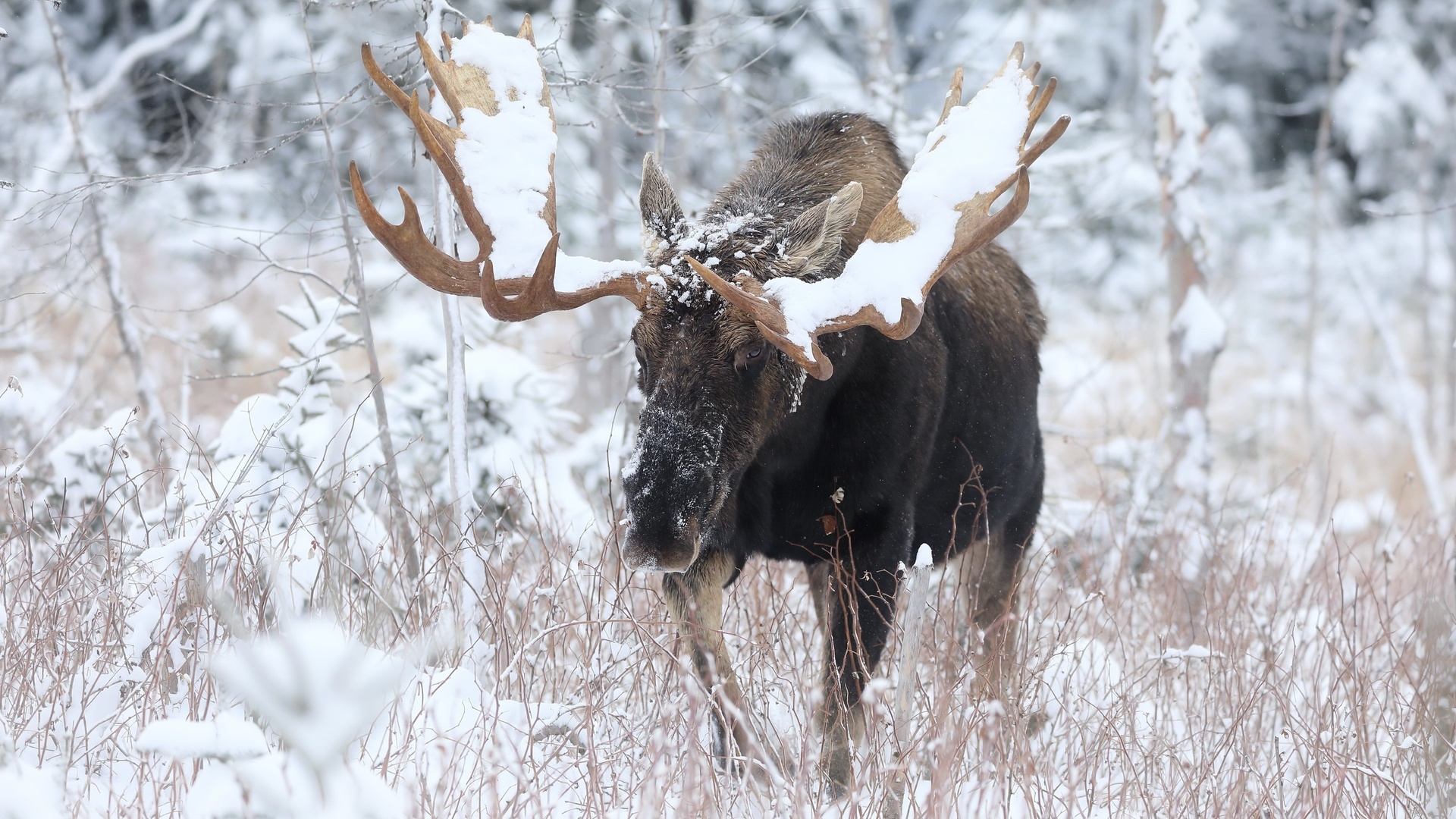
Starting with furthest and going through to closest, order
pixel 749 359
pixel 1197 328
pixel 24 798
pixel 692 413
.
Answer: pixel 1197 328, pixel 749 359, pixel 692 413, pixel 24 798

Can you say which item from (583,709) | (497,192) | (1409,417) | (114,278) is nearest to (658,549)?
(583,709)

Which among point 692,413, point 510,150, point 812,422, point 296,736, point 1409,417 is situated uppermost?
point 510,150

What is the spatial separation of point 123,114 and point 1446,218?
2310 cm

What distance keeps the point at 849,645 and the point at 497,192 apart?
1897 millimetres

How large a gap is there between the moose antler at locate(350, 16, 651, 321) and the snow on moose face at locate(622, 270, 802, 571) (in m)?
0.18

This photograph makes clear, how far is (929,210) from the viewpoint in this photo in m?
3.76

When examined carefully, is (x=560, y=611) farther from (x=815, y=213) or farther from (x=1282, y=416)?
(x=1282, y=416)

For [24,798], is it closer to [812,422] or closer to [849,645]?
[849,645]

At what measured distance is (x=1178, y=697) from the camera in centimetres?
529

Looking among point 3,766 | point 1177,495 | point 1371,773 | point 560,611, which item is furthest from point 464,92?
point 1177,495

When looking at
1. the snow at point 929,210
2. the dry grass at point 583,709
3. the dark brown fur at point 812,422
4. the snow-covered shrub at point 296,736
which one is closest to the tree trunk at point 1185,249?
the dry grass at point 583,709

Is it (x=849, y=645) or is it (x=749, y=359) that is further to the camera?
(x=849, y=645)

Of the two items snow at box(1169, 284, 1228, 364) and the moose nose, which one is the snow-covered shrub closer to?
the moose nose

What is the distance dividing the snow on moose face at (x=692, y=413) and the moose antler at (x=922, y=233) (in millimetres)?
178
